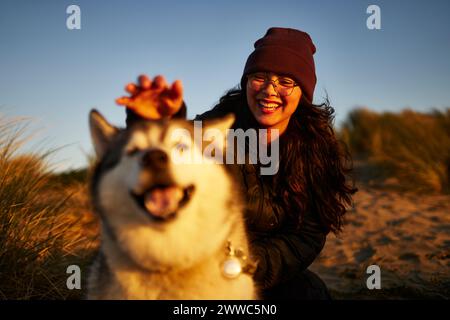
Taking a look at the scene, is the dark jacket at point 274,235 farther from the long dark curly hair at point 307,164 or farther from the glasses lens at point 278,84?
the glasses lens at point 278,84

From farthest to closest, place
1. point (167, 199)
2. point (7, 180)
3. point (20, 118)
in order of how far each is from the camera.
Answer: point (20, 118), point (7, 180), point (167, 199)

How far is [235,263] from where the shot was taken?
2191 millimetres

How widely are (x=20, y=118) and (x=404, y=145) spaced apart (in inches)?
281

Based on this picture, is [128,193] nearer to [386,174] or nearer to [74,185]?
[74,185]

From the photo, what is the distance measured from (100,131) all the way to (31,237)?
1757 mm

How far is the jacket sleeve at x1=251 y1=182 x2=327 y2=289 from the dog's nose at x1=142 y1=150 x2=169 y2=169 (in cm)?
100

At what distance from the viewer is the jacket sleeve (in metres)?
2.78

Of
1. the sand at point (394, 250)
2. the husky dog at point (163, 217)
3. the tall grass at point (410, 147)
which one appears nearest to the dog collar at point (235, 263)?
the husky dog at point (163, 217)

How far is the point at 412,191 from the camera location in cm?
780

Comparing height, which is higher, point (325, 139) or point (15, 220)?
point (325, 139)

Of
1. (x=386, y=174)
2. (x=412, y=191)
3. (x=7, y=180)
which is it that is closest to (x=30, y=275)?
(x=7, y=180)

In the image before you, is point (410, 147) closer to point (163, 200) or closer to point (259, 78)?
point (259, 78)

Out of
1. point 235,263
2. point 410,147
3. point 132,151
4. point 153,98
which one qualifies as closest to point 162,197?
point 132,151

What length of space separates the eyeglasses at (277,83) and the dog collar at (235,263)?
4.34 ft
